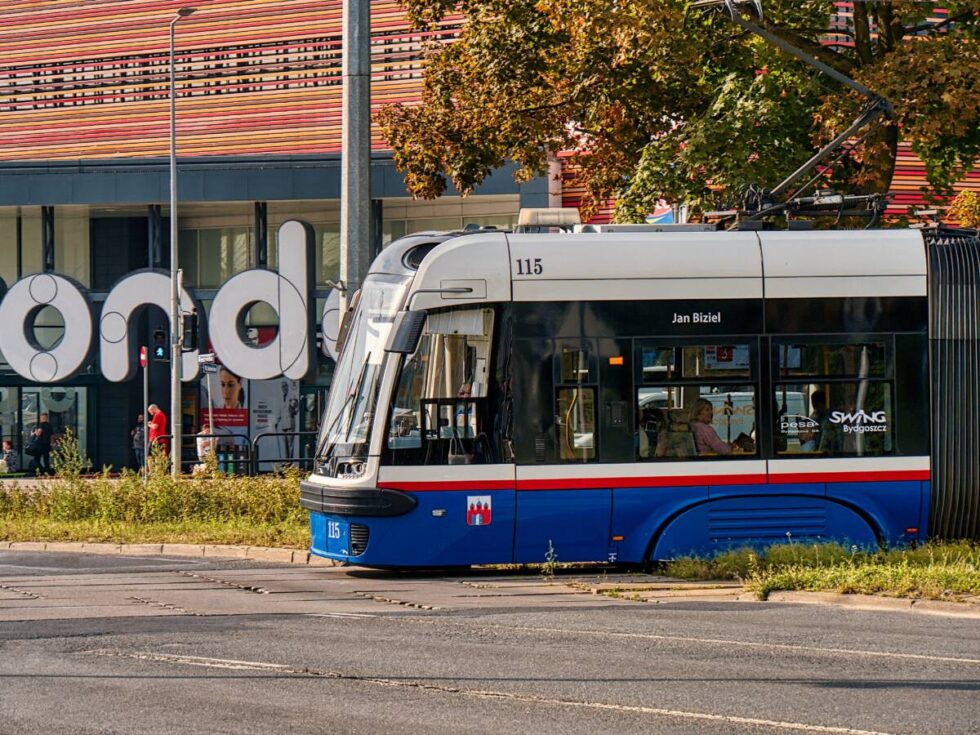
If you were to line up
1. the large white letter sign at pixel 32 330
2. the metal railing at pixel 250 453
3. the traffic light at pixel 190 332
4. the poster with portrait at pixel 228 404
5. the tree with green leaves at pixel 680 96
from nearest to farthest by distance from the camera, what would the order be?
the tree with green leaves at pixel 680 96 < the metal railing at pixel 250 453 < the traffic light at pixel 190 332 < the large white letter sign at pixel 32 330 < the poster with portrait at pixel 228 404

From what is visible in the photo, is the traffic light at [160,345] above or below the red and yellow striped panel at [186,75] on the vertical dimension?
below

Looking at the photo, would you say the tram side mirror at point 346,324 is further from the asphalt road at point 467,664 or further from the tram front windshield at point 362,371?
the asphalt road at point 467,664

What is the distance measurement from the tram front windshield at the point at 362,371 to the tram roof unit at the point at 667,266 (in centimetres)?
32

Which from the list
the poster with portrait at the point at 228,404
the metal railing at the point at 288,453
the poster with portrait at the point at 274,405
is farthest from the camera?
the poster with portrait at the point at 274,405

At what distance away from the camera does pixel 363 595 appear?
1303cm

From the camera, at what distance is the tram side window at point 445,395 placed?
45.4 feet

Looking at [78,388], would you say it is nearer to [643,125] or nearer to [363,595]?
[643,125]

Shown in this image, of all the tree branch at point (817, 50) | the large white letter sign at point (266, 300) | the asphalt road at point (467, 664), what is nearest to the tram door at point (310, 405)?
the large white letter sign at point (266, 300)

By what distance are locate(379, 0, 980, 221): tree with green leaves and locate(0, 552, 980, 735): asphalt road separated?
7613 millimetres

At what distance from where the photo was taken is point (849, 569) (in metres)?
12.6

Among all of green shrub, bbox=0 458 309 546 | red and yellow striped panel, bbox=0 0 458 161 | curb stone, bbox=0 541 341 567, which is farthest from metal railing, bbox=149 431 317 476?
red and yellow striped panel, bbox=0 0 458 161

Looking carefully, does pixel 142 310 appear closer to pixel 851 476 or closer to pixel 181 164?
pixel 181 164

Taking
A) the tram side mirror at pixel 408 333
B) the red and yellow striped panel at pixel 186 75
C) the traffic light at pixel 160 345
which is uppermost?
the red and yellow striped panel at pixel 186 75

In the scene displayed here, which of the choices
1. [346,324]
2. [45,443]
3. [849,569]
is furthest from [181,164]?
[849,569]
